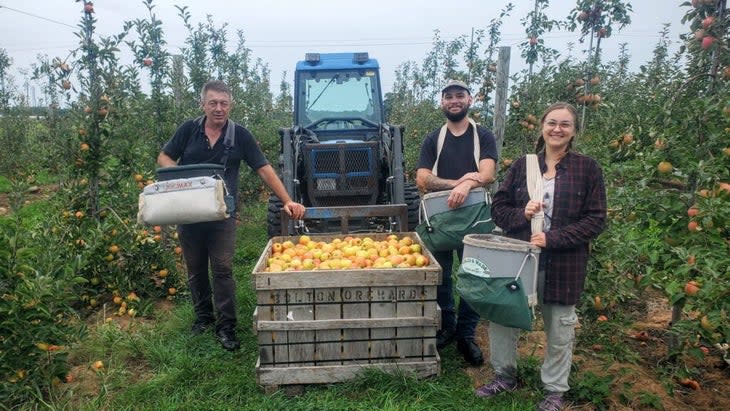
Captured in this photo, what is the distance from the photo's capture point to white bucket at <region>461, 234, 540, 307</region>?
273 cm

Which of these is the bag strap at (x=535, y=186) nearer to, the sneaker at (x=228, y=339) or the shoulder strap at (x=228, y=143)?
the shoulder strap at (x=228, y=143)

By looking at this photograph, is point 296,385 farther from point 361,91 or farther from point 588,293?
point 361,91

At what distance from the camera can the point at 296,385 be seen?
10.9ft

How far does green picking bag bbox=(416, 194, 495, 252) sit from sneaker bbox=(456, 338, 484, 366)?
75cm

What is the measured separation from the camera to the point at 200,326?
4.28m

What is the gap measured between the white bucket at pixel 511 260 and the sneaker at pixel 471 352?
3.67 feet

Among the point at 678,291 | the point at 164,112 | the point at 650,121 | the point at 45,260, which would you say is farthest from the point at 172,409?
the point at 164,112

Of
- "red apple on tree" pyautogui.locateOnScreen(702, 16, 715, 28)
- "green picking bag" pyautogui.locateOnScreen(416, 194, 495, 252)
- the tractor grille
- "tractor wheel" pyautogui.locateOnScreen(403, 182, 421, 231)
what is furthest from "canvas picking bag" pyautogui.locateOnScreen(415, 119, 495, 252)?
the tractor grille

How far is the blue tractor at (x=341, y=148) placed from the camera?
20.1 ft

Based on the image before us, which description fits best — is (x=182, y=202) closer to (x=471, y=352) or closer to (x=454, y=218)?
(x=454, y=218)

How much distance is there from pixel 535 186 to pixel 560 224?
248 mm

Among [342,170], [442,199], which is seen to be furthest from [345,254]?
[342,170]

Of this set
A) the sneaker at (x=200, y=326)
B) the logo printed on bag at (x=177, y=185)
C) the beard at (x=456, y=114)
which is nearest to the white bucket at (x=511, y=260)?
the beard at (x=456, y=114)

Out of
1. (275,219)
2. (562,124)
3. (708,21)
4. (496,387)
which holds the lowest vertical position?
(496,387)
